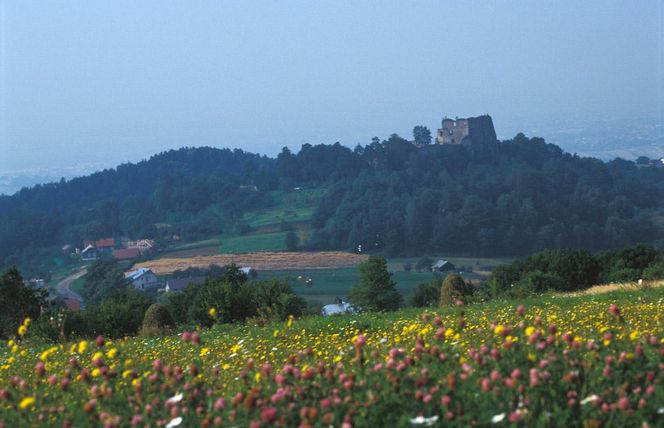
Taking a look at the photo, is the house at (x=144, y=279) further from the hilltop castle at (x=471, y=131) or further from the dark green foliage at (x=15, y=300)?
the hilltop castle at (x=471, y=131)

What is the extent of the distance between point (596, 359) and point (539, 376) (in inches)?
32.0

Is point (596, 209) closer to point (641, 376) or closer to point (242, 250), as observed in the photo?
point (242, 250)

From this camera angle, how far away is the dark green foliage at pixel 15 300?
25.3 m

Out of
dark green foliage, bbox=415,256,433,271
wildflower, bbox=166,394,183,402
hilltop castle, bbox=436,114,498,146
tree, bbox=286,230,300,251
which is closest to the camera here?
wildflower, bbox=166,394,183,402

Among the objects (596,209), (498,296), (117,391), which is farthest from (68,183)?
(117,391)

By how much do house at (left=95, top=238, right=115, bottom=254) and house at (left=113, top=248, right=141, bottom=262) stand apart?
10.7 metres

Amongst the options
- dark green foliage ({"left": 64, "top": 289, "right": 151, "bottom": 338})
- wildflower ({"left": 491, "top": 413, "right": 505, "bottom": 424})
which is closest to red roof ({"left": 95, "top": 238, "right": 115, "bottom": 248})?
dark green foliage ({"left": 64, "top": 289, "right": 151, "bottom": 338})

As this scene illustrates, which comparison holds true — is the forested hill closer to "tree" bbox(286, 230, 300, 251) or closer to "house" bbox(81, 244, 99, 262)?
"tree" bbox(286, 230, 300, 251)

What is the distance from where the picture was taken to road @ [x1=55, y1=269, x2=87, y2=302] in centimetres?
8219

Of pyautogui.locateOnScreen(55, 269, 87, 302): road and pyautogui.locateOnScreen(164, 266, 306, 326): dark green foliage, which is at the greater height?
pyautogui.locateOnScreen(164, 266, 306, 326): dark green foliage

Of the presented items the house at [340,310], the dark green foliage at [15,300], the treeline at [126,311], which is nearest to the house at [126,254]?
the house at [340,310]

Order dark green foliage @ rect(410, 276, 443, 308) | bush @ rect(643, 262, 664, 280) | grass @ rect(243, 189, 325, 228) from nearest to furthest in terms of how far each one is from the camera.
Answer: bush @ rect(643, 262, 664, 280) < dark green foliage @ rect(410, 276, 443, 308) < grass @ rect(243, 189, 325, 228)

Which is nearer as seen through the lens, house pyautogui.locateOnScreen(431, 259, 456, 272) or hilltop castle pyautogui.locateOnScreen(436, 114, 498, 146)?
house pyautogui.locateOnScreen(431, 259, 456, 272)

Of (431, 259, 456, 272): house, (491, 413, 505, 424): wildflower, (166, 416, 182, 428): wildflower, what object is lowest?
(431, 259, 456, 272): house
